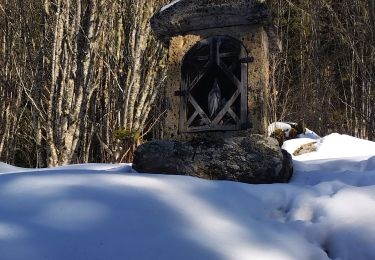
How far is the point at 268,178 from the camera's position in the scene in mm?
3002

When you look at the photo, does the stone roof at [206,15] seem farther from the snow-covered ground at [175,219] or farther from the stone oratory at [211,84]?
the snow-covered ground at [175,219]

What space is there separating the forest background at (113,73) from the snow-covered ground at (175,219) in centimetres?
399

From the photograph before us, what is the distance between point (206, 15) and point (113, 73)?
224 inches

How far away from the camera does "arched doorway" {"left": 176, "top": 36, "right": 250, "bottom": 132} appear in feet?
11.8

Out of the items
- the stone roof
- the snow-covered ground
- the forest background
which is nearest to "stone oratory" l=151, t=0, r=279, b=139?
the stone roof

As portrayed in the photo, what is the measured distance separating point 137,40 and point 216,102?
537cm

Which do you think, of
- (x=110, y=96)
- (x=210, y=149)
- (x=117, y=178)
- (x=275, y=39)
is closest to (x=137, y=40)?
(x=110, y=96)

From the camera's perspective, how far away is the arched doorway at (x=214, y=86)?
3.59 metres

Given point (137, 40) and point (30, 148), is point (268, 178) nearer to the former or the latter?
point (137, 40)

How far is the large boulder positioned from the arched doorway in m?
0.42

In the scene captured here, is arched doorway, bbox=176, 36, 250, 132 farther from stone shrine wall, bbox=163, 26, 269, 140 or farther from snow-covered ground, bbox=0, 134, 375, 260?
snow-covered ground, bbox=0, 134, 375, 260

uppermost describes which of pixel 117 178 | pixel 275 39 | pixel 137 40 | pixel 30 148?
pixel 137 40

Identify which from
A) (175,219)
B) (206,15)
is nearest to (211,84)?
(206,15)

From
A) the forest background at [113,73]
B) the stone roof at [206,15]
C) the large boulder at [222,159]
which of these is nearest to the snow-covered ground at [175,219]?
the large boulder at [222,159]
